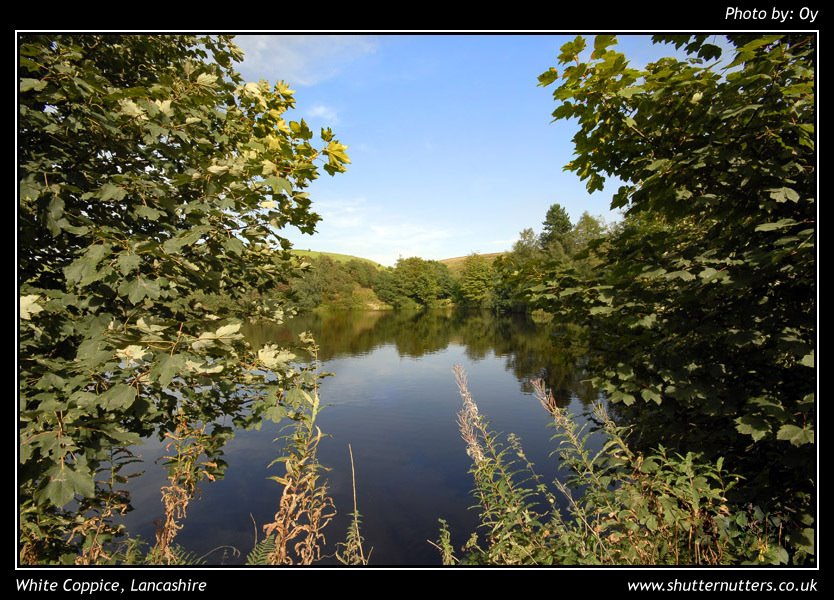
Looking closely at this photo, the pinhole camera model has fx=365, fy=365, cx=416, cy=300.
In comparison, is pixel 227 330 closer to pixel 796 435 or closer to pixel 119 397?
pixel 119 397

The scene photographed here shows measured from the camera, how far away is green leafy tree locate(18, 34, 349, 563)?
2.91 m

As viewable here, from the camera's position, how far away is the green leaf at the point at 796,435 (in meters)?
3.18

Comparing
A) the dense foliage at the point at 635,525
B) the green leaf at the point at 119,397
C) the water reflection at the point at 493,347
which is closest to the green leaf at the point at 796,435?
the dense foliage at the point at 635,525

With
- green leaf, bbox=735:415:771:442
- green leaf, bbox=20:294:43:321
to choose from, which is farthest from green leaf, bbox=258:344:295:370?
green leaf, bbox=735:415:771:442

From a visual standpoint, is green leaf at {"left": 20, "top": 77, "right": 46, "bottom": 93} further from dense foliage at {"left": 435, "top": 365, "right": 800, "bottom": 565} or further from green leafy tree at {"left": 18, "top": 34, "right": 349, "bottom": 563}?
dense foliage at {"left": 435, "top": 365, "right": 800, "bottom": 565}

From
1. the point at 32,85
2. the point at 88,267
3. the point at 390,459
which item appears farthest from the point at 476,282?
the point at 88,267

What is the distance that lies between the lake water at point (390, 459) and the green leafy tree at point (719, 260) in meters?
1.14

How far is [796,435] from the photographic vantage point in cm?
321

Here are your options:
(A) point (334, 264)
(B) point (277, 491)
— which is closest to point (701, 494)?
(B) point (277, 491)

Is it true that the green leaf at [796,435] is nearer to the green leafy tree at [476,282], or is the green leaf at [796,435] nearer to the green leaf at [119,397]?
the green leaf at [119,397]

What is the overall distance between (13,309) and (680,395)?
622 centimetres

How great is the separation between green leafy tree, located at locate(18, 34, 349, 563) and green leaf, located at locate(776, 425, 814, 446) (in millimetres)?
4539

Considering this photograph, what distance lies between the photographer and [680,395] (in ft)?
12.9
